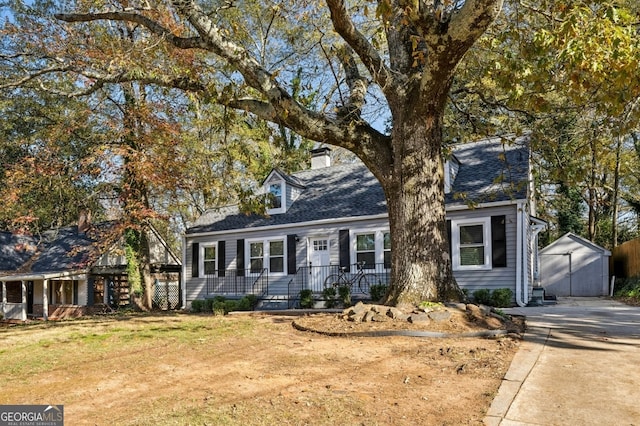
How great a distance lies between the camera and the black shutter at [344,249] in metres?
15.7

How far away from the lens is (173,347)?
264 inches

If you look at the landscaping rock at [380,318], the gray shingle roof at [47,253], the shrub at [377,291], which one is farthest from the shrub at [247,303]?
the landscaping rock at [380,318]

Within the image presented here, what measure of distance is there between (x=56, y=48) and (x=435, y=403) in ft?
52.2

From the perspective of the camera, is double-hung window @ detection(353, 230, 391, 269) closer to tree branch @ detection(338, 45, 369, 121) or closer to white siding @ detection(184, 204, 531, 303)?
white siding @ detection(184, 204, 531, 303)

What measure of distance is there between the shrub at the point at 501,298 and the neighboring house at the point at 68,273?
14774mm

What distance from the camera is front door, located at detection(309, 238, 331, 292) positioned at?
16.3m

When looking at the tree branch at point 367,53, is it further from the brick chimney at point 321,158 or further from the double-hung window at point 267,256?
the brick chimney at point 321,158

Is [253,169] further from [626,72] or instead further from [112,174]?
[626,72]

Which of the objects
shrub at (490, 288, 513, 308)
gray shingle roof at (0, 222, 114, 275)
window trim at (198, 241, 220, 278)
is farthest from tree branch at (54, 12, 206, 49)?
gray shingle roof at (0, 222, 114, 275)

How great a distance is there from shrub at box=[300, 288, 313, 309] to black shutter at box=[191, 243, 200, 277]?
19.9 feet

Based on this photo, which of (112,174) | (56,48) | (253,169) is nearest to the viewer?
(56,48)

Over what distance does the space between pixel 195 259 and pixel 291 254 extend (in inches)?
191

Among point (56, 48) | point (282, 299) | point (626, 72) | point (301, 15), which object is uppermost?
point (56, 48)

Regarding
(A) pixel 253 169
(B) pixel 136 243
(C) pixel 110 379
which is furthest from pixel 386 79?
(A) pixel 253 169
